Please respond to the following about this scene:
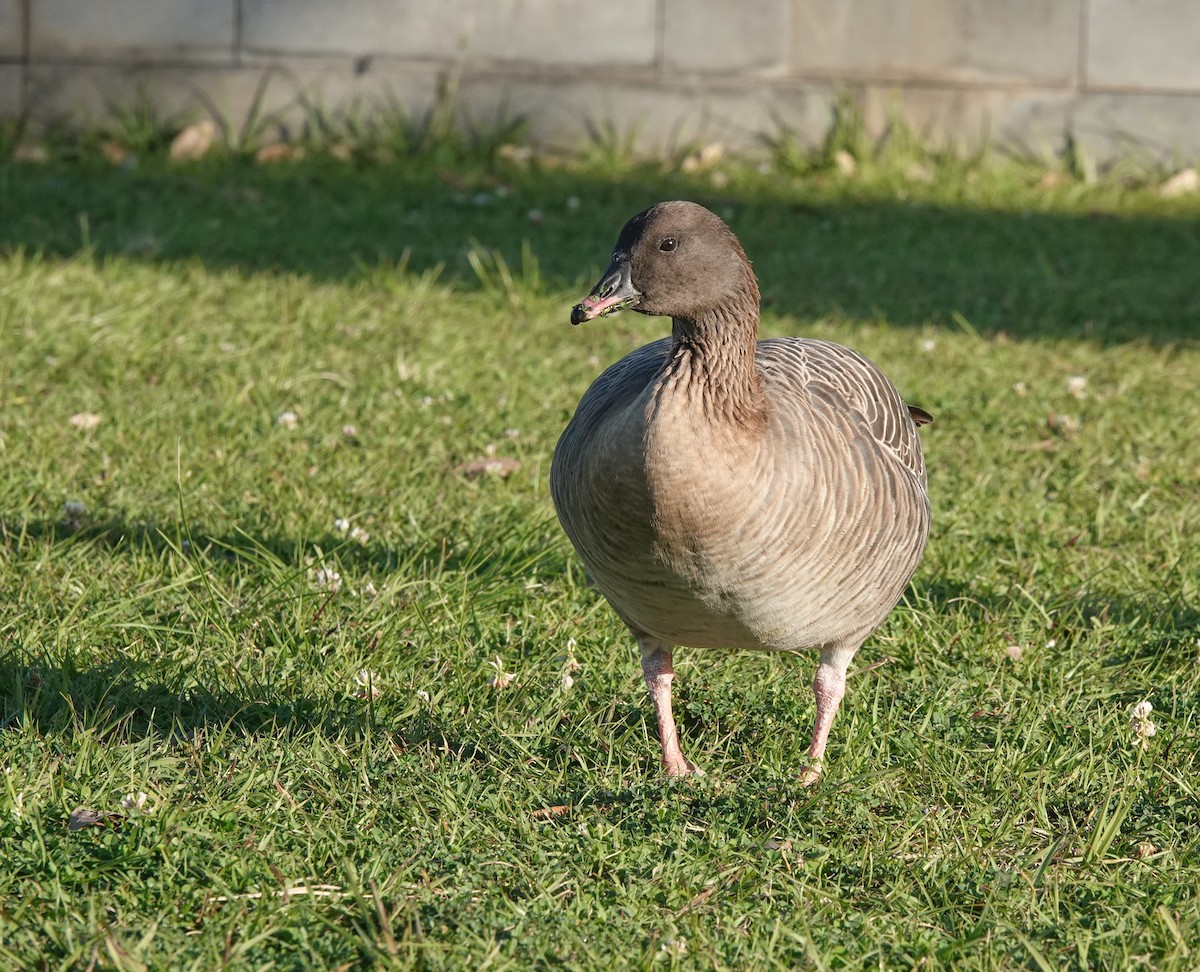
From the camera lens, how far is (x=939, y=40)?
10055 millimetres

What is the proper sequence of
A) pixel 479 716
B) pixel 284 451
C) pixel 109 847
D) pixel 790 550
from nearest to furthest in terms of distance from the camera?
pixel 109 847, pixel 790 550, pixel 479 716, pixel 284 451

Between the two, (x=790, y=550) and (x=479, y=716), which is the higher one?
(x=790, y=550)

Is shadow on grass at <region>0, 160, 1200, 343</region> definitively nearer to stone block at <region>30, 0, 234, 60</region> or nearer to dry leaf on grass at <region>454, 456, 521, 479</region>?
stone block at <region>30, 0, 234, 60</region>

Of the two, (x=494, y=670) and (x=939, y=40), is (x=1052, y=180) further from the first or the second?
(x=494, y=670)

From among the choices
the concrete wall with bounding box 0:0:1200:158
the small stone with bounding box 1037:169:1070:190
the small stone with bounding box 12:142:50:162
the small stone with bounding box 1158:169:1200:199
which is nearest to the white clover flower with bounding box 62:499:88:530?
the small stone with bounding box 12:142:50:162

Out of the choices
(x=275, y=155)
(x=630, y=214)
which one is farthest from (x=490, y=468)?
(x=275, y=155)

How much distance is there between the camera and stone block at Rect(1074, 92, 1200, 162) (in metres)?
10.2

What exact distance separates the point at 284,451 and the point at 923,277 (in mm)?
4324

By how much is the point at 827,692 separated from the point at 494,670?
34.9 inches

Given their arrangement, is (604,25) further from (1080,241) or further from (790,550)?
(790,550)

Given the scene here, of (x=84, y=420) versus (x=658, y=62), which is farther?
(x=658, y=62)

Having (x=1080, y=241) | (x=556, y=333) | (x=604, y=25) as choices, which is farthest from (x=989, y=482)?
(x=604, y=25)

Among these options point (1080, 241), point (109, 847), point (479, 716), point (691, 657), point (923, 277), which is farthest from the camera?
point (1080, 241)

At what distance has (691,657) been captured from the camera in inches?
156
